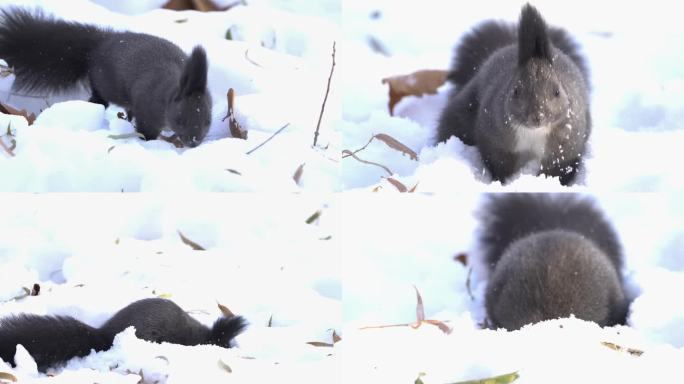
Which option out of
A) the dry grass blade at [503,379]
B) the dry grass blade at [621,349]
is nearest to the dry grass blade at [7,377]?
the dry grass blade at [503,379]

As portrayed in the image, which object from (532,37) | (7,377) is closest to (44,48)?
(7,377)

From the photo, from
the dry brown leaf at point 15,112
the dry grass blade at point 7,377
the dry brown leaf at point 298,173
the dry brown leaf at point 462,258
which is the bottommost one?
the dry brown leaf at point 462,258

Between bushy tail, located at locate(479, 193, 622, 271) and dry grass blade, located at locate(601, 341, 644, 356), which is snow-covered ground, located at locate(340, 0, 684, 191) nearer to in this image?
bushy tail, located at locate(479, 193, 622, 271)

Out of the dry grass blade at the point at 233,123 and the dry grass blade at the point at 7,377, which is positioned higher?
the dry grass blade at the point at 233,123

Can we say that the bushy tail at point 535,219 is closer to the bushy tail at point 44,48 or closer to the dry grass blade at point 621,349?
the dry grass blade at point 621,349

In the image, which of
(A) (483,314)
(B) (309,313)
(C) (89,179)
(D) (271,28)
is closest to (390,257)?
(A) (483,314)

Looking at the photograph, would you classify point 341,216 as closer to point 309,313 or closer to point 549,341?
point 309,313

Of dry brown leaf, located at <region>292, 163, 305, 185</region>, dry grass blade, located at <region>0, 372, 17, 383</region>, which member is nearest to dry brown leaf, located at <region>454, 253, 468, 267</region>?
dry brown leaf, located at <region>292, 163, 305, 185</region>

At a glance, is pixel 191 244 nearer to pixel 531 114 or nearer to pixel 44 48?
pixel 44 48
